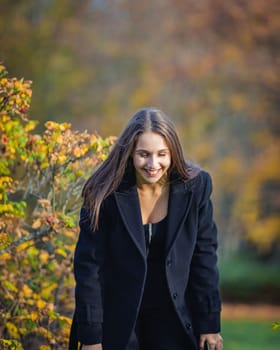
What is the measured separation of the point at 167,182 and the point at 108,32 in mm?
13177

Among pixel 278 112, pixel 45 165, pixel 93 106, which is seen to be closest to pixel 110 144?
pixel 45 165

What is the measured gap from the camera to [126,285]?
11.6 ft

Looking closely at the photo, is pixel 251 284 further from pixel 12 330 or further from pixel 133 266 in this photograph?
pixel 133 266

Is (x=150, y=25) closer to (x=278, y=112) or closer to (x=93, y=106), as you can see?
(x=93, y=106)

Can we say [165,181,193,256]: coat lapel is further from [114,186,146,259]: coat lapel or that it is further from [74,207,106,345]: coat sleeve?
[74,207,106,345]: coat sleeve

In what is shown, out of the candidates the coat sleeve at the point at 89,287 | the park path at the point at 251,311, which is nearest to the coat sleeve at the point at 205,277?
the coat sleeve at the point at 89,287

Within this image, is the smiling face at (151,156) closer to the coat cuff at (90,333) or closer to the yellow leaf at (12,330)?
the coat cuff at (90,333)

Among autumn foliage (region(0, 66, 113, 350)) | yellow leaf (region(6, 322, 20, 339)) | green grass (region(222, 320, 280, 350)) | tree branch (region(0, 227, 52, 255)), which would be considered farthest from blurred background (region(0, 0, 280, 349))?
yellow leaf (region(6, 322, 20, 339))

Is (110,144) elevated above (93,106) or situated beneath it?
situated beneath

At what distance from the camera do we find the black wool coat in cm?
351

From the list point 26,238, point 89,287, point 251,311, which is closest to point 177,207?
point 89,287

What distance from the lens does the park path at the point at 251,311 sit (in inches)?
523

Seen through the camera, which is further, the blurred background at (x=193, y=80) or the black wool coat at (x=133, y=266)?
the blurred background at (x=193, y=80)

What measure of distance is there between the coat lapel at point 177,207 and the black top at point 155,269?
0.05m
